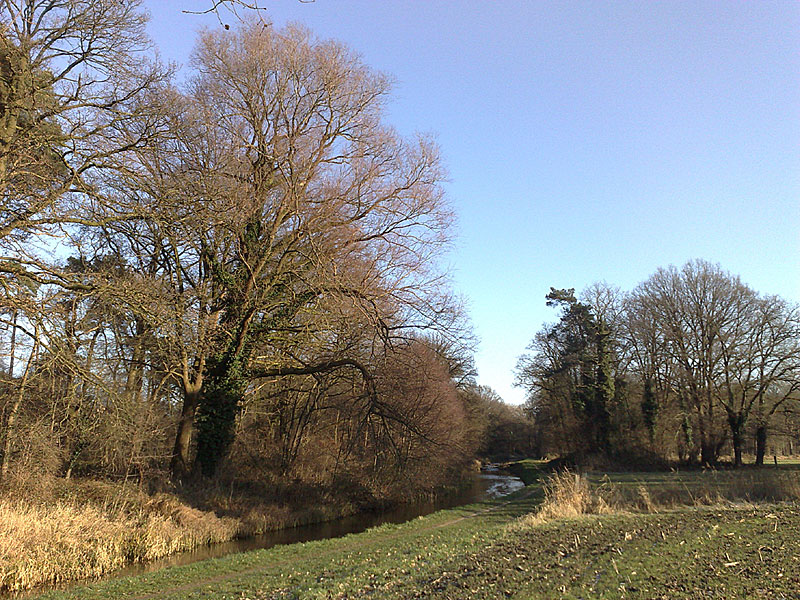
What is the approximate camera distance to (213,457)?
1695cm

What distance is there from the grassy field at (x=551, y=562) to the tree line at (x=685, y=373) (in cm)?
1896

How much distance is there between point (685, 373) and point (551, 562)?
28536 millimetres

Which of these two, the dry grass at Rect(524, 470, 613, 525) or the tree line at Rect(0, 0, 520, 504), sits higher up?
the tree line at Rect(0, 0, 520, 504)

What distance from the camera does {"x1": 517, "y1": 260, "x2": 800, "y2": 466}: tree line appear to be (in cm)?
3031

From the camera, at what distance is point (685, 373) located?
31.5 meters

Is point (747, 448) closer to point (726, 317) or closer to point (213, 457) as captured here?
point (726, 317)

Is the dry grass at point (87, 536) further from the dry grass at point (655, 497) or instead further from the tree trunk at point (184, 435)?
the dry grass at point (655, 497)

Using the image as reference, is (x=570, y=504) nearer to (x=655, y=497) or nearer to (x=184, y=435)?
(x=655, y=497)

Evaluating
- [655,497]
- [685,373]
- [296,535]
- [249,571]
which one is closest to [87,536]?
[249,571]

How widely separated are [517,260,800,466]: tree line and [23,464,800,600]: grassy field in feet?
62.2

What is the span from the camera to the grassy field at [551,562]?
18.8 feet

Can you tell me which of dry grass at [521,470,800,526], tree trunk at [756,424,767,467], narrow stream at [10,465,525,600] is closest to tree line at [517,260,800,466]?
tree trunk at [756,424,767,467]

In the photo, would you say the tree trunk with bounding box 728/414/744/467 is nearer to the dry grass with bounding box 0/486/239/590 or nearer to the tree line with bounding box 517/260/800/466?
the tree line with bounding box 517/260/800/466

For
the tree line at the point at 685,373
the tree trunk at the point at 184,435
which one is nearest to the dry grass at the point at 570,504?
the tree trunk at the point at 184,435
